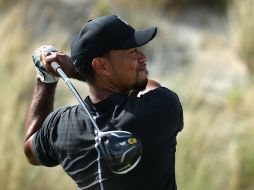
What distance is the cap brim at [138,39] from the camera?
10.8ft

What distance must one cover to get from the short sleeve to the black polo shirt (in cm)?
4

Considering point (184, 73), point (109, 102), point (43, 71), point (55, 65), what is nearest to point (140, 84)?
point (109, 102)

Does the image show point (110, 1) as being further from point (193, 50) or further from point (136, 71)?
point (136, 71)

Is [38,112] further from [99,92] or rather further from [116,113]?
[116,113]

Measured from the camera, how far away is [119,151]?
311 centimetres

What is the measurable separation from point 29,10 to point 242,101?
2960 millimetres

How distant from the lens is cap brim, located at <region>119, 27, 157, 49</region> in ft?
10.8

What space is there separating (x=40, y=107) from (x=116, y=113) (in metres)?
0.55

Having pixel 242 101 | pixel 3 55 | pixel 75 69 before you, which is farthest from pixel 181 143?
pixel 75 69

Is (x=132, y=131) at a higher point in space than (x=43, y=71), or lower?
lower

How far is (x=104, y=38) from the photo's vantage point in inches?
129

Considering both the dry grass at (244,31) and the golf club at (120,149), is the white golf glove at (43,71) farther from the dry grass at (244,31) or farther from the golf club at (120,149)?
the dry grass at (244,31)

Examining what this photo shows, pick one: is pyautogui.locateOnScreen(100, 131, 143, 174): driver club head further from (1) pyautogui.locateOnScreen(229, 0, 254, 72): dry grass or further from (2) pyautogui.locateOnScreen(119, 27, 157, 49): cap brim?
(1) pyautogui.locateOnScreen(229, 0, 254, 72): dry grass

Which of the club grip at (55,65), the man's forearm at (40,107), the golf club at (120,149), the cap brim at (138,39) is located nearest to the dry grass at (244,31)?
the man's forearm at (40,107)
